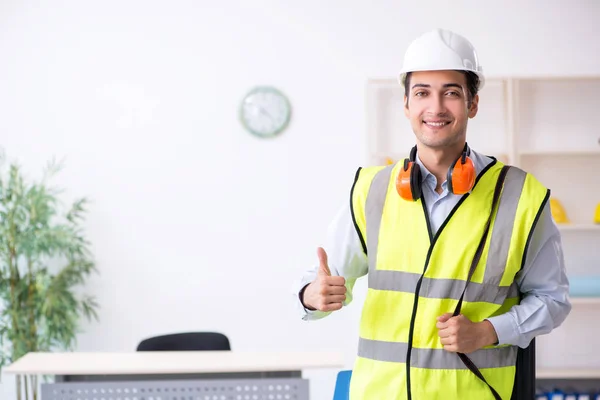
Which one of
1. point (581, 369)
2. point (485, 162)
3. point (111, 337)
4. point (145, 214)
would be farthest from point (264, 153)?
point (485, 162)

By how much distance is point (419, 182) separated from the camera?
1.72 m

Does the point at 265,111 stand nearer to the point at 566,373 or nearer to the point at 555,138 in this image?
the point at 555,138

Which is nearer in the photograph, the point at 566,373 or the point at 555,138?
the point at 566,373

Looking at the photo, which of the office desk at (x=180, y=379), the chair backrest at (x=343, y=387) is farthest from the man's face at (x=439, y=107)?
the office desk at (x=180, y=379)

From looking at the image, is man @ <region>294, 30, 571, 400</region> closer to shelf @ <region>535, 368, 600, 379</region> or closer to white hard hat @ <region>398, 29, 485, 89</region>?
white hard hat @ <region>398, 29, 485, 89</region>

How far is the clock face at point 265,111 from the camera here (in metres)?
4.60

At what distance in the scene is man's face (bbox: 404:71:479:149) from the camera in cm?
167

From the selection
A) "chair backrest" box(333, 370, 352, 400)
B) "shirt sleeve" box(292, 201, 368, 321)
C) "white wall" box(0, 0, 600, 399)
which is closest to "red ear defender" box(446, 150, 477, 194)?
"shirt sleeve" box(292, 201, 368, 321)

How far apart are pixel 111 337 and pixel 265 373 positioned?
6.17 feet

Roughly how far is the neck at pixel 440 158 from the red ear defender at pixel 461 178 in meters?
0.06

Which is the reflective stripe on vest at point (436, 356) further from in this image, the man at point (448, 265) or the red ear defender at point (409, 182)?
the red ear defender at point (409, 182)

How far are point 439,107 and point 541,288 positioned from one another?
462mm

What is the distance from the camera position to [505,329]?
1.64m

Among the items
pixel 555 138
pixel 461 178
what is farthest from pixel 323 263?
pixel 555 138
